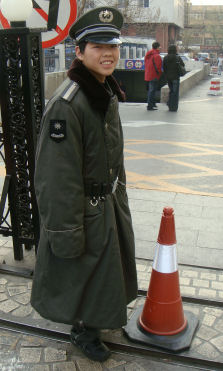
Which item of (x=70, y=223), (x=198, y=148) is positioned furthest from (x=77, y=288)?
(x=198, y=148)

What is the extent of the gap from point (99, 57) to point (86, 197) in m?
0.78

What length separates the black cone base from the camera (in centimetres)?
303

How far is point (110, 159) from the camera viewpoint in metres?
2.65

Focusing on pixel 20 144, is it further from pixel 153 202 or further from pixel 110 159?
pixel 153 202

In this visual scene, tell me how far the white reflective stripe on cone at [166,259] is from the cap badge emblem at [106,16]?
57.2 inches

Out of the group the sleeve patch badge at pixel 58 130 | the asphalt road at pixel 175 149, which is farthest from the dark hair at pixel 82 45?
the asphalt road at pixel 175 149

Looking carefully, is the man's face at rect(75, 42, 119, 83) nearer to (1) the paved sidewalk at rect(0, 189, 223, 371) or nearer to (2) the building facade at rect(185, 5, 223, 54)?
(1) the paved sidewalk at rect(0, 189, 223, 371)

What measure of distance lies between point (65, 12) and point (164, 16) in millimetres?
57953

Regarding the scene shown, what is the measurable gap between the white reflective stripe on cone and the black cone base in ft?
1.52

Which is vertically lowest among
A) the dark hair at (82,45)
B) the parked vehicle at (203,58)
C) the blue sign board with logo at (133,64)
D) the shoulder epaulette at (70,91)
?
the parked vehicle at (203,58)

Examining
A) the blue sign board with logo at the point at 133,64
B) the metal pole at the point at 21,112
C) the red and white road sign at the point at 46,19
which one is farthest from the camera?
the blue sign board with logo at the point at 133,64

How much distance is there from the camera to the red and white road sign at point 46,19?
357cm

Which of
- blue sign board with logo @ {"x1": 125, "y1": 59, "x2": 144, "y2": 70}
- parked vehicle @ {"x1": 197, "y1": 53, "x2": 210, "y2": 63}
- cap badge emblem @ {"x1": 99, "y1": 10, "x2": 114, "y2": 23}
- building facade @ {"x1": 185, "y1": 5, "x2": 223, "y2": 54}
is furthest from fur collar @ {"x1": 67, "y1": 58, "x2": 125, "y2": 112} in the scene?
building facade @ {"x1": 185, "y1": 5, "x2": 223, "y2": 54}

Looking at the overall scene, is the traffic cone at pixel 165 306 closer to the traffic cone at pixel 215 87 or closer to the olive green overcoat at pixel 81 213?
the olive green overcoat at pixel 81 213
